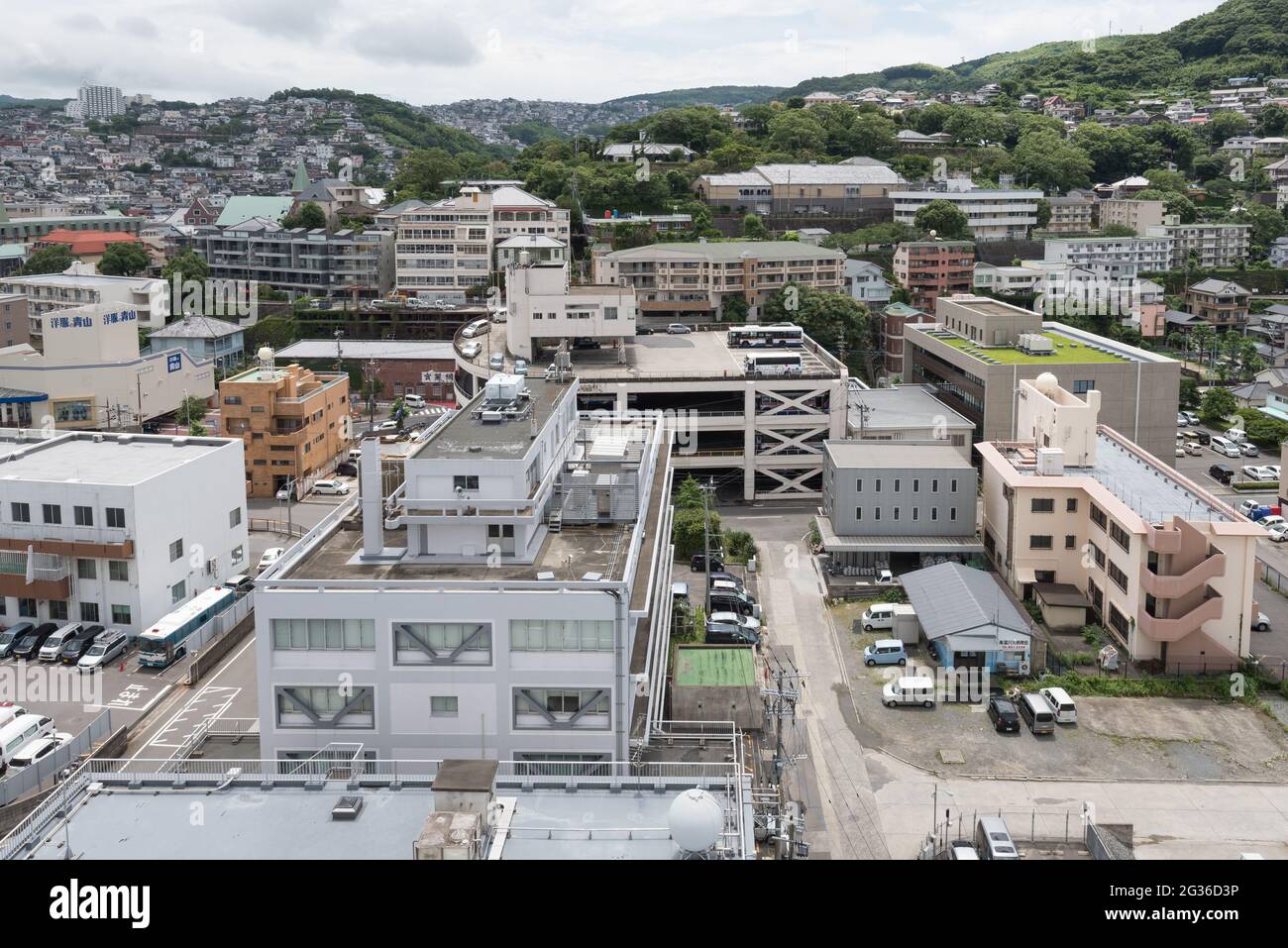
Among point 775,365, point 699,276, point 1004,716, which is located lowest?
point 1004,716

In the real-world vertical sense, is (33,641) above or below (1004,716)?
above

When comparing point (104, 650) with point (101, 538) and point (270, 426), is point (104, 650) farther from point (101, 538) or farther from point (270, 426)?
point (270, 426)

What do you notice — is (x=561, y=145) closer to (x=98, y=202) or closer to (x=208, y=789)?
(x=98, y=202)

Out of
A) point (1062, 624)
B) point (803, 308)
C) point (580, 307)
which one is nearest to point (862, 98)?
point (803, 308)

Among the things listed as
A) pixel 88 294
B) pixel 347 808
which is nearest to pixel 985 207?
pixel 88 294

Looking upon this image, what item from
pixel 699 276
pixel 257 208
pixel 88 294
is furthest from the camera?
pixel 257 208

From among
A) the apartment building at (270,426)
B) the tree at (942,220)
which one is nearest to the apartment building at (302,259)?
the apartment building at (270,426)

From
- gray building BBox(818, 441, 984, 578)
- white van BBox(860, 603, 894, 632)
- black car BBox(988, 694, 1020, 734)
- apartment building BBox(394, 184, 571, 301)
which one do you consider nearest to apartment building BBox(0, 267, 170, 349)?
apartment building BBox(394, 184, 571, 301)

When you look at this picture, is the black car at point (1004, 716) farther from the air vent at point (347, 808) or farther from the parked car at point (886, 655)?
the air vent at point (347, 808)
